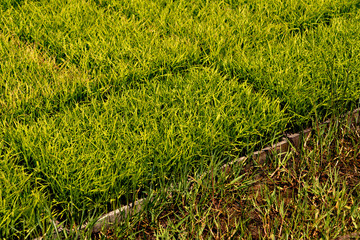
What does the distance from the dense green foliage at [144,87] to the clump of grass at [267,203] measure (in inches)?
6.2

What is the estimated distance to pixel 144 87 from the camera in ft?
10.0

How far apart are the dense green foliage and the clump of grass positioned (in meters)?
0.16

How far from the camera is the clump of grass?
224 cm

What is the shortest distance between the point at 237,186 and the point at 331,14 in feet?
8.07

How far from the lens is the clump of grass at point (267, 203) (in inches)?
88.1

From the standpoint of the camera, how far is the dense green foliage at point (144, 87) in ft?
7.53

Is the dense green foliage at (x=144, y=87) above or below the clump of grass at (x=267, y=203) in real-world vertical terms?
above

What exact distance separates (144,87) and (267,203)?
1254 millimetres

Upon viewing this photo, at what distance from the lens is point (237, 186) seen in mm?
2562

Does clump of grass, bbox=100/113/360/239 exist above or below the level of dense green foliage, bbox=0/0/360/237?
below

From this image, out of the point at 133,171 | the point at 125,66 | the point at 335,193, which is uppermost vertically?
the point at 125,66

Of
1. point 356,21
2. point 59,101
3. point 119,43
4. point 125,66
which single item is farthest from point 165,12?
point 356,21

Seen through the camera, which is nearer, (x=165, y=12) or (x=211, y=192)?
(x=211, y=192)

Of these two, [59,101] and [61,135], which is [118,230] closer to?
[61,135]
